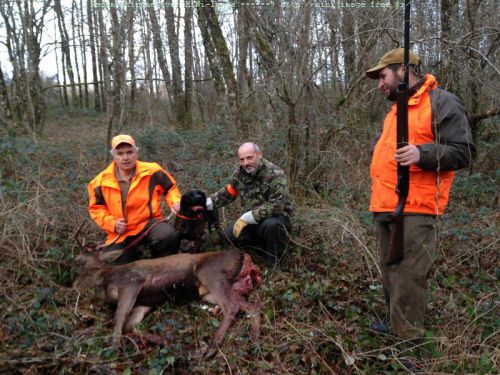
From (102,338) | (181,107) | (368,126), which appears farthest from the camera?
(181,107)

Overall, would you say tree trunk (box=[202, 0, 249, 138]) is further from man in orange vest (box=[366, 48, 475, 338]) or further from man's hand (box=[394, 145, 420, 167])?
man's hand (box=[394, 145, 420, 167])

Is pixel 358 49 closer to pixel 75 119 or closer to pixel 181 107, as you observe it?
pixel 181 107

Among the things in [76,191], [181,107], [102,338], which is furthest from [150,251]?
[181,107]

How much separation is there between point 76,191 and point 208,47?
15.3ft

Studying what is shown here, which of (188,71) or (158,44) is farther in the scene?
(188,71)

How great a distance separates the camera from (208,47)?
9398mm

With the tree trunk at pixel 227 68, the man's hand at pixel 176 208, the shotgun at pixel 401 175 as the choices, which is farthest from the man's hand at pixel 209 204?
the tree trunk at pixel 227 68

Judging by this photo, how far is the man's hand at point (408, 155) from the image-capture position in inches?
112

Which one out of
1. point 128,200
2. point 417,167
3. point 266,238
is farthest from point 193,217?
point 417,167

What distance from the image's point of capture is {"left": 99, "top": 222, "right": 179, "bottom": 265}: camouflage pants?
14.9ft

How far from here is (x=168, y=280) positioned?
13.4 feet

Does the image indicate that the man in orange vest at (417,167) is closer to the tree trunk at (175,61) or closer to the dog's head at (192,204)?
the dog's head at (192,204)

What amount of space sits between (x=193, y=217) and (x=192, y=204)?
6.3 inches

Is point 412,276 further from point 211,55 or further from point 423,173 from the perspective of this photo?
point 211,55
